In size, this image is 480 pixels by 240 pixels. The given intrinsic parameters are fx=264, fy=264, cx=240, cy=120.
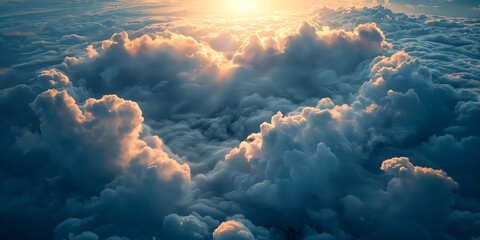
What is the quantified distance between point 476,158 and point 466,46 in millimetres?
77487

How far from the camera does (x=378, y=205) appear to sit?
18.9 meters

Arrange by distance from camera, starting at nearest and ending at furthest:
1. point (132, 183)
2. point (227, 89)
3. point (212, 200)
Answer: point (132, 183), point (212, 200), point (227, 89)

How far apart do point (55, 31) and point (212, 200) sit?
139 meters

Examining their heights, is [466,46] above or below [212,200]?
above

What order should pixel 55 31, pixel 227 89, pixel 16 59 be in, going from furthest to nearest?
pixel 55 31 → pixel 16 59 → pixel 227 89

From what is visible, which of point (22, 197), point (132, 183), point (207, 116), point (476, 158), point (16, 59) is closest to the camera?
point (132, 183)

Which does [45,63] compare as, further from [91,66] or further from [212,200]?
[212,200]

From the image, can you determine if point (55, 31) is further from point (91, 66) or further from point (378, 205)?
point (378, 205)

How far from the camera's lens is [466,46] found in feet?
265

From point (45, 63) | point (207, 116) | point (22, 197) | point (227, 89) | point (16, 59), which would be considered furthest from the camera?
point (16, 59)

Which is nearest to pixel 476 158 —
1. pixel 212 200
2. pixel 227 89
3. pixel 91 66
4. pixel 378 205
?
pixel 378 205

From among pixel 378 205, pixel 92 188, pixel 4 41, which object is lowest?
pixel 4 41

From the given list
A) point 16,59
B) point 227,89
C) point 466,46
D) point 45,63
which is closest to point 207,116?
point 227,89

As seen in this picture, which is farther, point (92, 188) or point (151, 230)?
point (92, 188)
